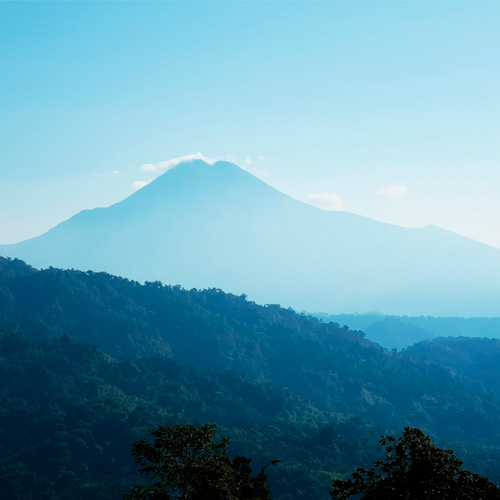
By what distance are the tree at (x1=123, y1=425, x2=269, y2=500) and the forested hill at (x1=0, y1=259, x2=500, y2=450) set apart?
6702cm

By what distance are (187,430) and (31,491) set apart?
1393 inches

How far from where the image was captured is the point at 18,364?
6531 centimetres

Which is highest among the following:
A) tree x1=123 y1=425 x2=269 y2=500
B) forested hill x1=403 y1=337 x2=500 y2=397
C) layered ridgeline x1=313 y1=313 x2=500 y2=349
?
tree x1=123 y1=425 x2=269 y2=500

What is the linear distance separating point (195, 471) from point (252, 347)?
7708cm

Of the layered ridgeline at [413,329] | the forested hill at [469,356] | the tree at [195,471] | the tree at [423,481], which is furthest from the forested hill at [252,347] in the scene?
the tree at [423,481]

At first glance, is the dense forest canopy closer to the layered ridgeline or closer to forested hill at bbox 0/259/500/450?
forested hill at bbox 0/259/500/450

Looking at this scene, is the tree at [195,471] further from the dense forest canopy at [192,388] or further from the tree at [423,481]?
the dense forest canopy at [192,388]

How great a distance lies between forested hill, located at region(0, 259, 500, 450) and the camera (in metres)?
79.6

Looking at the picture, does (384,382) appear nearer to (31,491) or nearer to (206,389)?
(206,389)

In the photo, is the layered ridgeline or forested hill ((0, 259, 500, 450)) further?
the layered ridgeline

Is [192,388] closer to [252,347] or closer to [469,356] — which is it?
[252,347]

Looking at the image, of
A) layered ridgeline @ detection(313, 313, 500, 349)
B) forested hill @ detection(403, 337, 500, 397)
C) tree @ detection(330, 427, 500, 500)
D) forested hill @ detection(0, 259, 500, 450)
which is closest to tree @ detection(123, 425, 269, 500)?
tree @ detection(330, 427, 500, 500)

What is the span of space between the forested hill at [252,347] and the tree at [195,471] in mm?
67016

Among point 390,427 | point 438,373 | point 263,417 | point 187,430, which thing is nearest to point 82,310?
point 263,417
